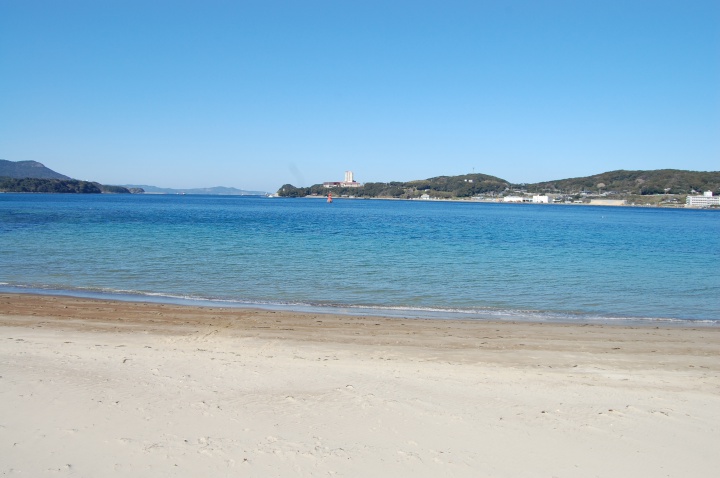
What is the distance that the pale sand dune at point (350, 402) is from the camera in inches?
195

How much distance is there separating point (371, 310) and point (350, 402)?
693 cm

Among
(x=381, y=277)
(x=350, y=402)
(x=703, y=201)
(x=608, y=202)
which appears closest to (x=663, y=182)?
(x=608, y=202)

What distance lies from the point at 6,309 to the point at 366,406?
32.6 feet

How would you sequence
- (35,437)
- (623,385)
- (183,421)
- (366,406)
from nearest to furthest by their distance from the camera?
1. (35,437)
2. (183,421)
3. (366,406)
4. (623,385)

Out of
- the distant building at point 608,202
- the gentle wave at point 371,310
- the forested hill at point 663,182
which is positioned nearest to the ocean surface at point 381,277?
the gentle wave at point 371,310

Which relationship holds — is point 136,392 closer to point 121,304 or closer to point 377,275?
point 121,304

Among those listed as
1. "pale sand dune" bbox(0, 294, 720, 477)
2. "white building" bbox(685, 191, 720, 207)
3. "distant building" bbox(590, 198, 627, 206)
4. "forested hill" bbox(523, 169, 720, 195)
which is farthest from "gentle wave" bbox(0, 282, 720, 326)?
"forested hill" bbox(523, 169, 720, 195)

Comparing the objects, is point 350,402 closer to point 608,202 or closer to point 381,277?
point 381,277

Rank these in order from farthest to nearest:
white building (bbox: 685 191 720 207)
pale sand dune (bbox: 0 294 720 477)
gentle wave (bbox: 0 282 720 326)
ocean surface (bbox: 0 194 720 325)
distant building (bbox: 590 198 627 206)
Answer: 1. distant building (bbox: 590 198 627 206)
2. white building (bbox: 685 191 720 207)
3. ocean surface (bbox: 0 194 720 325)
4. gentle wave (bbox: 0 282 720 326)
5. pale sand dune (bbox: 0 294 720 477)

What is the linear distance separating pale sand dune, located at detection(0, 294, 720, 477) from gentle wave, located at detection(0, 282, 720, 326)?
1.97 m

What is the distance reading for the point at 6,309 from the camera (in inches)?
476

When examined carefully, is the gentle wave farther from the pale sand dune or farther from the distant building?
the distant building

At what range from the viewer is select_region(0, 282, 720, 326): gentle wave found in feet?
41.6

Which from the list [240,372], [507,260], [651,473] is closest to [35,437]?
[240,372]
